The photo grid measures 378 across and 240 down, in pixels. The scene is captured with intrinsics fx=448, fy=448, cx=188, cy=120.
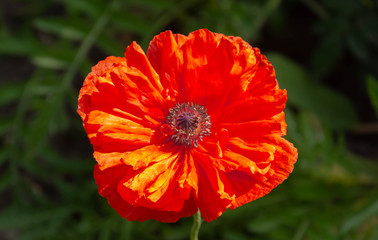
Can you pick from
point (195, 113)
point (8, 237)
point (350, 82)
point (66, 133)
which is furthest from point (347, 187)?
point (8, 237)

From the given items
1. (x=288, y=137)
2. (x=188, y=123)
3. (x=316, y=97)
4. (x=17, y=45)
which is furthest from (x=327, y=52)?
(x=17, y=45)

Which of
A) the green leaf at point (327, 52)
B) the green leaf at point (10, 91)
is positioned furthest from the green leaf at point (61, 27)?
the green leaf at point (327, 52)

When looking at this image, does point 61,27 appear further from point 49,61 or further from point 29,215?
point 29,215

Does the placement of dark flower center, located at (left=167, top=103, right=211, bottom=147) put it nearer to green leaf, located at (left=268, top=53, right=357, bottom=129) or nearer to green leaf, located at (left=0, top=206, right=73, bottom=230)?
green leaf, located at (left=0, top=206, right=73, bottom=230)

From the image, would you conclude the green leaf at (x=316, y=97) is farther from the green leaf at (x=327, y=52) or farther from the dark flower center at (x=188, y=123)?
the dark flower center at (x=188, y=123)

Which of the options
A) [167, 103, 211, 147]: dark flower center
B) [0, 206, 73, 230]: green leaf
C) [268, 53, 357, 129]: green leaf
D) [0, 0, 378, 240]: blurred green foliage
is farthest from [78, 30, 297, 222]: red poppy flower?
[268, 53, 357, 129]: green leaf

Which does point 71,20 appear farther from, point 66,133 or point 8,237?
point 8,237
